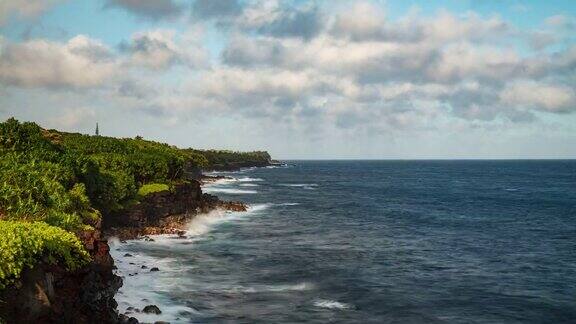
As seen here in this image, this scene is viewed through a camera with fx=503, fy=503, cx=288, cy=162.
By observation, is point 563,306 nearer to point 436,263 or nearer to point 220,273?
point 436,263

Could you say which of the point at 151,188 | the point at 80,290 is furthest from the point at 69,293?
the point at 151,188

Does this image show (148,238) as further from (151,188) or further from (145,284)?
(145,284)

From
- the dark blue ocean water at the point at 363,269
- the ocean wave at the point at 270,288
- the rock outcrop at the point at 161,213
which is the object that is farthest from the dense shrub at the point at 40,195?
the rock outcrop at the point at 161,213

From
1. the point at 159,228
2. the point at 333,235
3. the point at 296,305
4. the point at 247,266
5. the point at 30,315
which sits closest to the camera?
the point at 30,315

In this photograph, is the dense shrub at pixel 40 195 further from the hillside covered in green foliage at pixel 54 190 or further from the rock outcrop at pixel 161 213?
the rock outcrop at pixel 161 213

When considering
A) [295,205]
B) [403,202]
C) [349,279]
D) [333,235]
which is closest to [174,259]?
[349,279]

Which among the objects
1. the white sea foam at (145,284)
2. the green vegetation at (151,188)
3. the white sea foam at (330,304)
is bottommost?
the white sea foam at (330,304)
